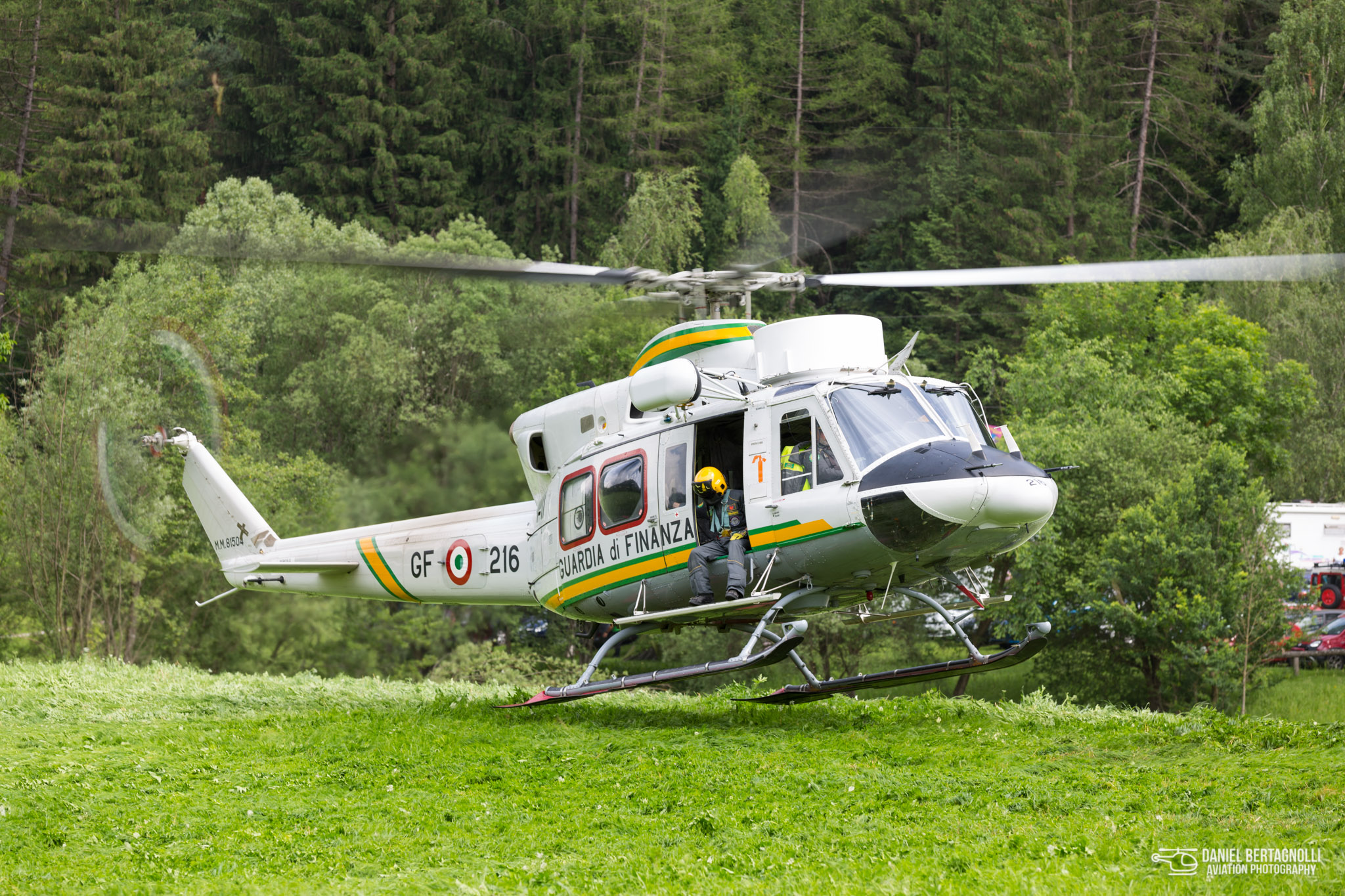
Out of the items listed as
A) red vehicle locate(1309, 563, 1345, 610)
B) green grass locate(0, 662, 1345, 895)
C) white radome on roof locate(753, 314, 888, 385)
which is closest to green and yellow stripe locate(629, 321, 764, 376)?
white radome on roof locate(753, 314, 888, 385)

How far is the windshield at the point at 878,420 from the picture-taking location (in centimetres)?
1104

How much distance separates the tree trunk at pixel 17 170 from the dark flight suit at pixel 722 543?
43.4 metres

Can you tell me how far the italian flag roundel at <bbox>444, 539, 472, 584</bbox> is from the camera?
47.7 ft

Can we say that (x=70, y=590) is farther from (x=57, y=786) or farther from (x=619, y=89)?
(x=619, y=89)

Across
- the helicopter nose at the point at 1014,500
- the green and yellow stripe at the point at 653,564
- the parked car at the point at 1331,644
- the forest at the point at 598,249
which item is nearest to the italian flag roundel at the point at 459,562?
the green and yellow stripe at the point at 653,564

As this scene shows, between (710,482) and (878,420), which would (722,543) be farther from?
(878,420)

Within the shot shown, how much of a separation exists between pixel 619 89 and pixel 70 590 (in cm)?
3552

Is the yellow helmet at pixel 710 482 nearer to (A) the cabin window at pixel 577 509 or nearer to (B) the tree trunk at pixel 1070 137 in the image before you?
(A) the cabin window at pixel 577 509

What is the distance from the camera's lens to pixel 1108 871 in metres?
7.19

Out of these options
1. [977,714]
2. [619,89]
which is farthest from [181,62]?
[977,714]

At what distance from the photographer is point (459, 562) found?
14602 millimetres

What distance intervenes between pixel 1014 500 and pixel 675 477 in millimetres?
3234

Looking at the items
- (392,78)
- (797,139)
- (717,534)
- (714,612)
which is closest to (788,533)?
(717,534)

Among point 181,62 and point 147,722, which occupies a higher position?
point 181,62
